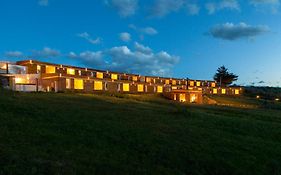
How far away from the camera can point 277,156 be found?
53.7 ft

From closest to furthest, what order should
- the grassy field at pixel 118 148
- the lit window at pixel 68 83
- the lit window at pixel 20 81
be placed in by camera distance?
the grassy field at pixel 118 148
the lit window at pixel 20 81
the lit window at pixel 68 83

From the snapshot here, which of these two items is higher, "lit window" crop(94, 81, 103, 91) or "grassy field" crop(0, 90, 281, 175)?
"lit window" crop(94, 81, 103, 91)

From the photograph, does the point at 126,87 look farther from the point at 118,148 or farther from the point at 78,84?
the point at 118,148

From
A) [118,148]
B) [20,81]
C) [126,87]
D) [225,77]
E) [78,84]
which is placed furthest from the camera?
[225,77]

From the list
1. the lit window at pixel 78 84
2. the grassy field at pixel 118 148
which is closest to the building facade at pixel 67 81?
the lit window at pixel 78 84

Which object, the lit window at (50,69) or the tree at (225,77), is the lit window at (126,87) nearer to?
the lit window at (50,69)

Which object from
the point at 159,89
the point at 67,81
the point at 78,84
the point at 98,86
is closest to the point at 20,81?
the point at 67,81

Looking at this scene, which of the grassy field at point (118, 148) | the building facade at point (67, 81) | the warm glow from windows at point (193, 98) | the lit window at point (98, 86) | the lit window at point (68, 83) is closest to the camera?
the grassy field at point (118, 148)

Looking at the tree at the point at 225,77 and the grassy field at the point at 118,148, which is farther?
the tree at the point at 225,77

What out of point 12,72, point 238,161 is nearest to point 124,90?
point 12,72

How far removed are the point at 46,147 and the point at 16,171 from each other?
102 inches

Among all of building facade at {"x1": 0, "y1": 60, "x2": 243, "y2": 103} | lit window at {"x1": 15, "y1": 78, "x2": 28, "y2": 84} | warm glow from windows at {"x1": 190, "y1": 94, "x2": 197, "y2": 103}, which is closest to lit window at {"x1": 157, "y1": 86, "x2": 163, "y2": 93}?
building facade at {"x1": 0, "y1": 60, "x2": 243, "y2": 103}

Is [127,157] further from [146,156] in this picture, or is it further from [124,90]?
[124,90]

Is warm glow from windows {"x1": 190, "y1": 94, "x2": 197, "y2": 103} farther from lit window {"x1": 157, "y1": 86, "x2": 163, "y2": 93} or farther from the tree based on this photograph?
the tree
